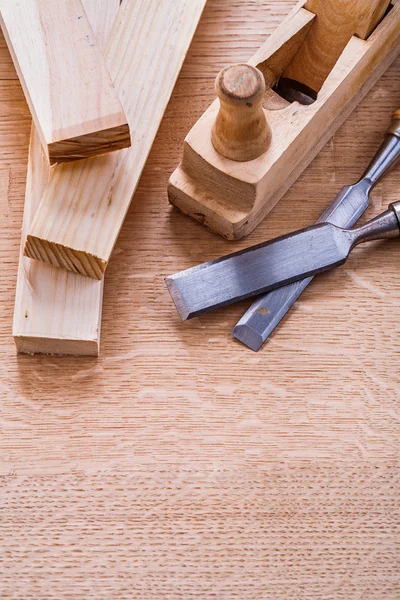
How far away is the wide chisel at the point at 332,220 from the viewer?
3.69ft

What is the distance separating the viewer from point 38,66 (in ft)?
3.66

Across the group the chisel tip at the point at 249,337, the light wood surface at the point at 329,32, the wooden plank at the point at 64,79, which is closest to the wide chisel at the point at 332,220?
the chisel tip at the point at 249,337

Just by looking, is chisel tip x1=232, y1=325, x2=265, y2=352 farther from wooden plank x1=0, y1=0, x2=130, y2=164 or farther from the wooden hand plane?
wooden plank x1=0, y1=0, x2=130, y2=164

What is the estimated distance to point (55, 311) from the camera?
1080mm

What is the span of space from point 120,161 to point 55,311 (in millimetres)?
223

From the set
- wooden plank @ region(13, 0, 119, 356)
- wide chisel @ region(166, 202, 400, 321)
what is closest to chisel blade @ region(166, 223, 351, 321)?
A: wide chisel @ region(166, 202, 400, 321)

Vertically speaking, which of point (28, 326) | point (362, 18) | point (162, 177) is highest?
point (362, 18)

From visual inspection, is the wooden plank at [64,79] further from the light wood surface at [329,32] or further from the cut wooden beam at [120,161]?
the light wood surface at [329,32]

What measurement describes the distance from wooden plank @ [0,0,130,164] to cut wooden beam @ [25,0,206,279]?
1.5 inches

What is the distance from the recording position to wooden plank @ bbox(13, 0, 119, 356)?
1.07 metres

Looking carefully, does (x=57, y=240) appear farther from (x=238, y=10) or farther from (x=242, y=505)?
(x=238, y=10)

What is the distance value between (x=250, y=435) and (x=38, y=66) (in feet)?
1.82

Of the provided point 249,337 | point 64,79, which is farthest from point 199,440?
point 64,79

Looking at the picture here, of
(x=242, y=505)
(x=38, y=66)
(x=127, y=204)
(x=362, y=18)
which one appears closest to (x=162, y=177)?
(x=127, y=204)
